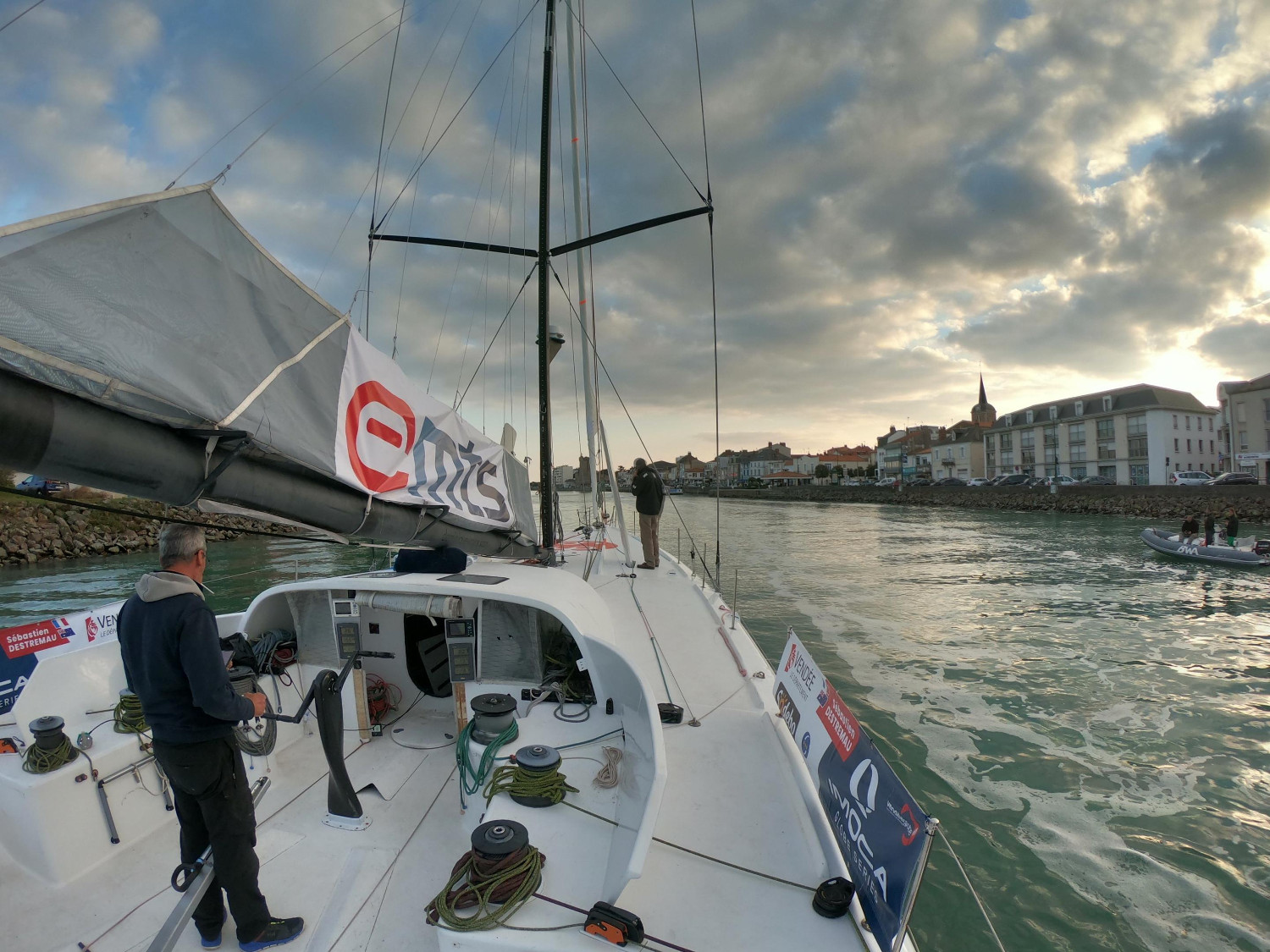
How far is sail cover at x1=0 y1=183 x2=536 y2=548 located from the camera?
5.12 ft

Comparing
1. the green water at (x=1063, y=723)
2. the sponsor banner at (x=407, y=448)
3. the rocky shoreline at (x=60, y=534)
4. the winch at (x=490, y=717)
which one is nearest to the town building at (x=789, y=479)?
the green water at (x=1063, y=723)

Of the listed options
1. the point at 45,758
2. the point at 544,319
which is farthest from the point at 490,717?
the point at 544,319

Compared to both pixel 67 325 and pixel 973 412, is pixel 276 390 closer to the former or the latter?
pixel 67 325

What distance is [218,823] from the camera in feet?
7.39

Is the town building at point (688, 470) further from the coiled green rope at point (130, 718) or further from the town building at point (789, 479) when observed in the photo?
the coiled green rope at point (130, 718)

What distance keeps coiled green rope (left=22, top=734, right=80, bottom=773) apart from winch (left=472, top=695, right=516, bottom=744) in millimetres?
1922

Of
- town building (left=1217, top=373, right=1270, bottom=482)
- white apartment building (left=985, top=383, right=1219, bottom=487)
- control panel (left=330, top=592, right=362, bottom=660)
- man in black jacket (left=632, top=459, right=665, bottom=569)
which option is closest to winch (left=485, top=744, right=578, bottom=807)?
control panel (left=330, top=592, right=362, bottom=660)

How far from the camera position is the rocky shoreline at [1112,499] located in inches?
1141

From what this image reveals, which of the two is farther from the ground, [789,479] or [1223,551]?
[789,479]

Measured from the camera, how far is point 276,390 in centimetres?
234

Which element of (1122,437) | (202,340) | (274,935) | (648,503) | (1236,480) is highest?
(1122,437)

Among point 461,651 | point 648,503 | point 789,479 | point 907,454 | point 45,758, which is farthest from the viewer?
point 789,479

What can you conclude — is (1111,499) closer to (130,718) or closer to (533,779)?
(533,779)

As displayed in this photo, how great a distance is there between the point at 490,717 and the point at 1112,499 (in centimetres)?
4315
